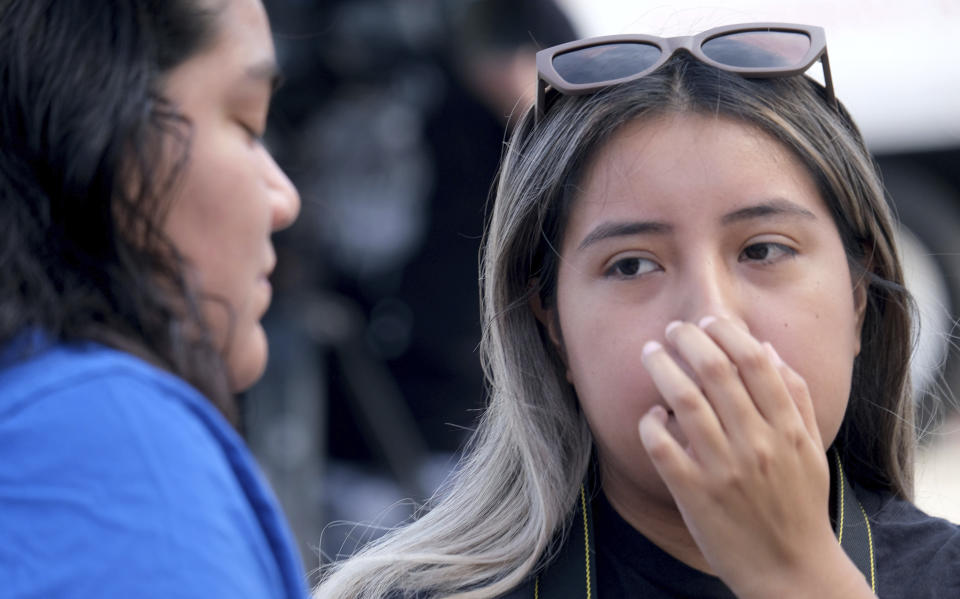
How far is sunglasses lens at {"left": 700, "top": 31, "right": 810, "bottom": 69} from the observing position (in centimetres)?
171

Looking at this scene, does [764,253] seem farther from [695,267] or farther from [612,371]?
[612,371]

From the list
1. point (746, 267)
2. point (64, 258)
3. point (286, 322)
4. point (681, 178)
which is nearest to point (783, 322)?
point (746, 267)

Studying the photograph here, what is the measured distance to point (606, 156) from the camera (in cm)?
167

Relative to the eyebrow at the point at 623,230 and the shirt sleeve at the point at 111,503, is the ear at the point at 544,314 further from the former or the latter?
the shirt sleeve at the point at 111,503

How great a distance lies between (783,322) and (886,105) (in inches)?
152

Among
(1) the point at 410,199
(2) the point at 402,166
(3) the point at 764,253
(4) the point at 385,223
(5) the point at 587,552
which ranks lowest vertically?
(4) the point at 385,223

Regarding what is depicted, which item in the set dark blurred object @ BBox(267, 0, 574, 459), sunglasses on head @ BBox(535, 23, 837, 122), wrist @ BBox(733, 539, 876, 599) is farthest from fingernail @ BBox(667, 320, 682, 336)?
dark blurred object @ BBox(267, 0, 574, 459)

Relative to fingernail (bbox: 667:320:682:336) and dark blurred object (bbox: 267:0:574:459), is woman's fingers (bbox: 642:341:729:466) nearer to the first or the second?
fingernail (bbox: 667:320:682:336)

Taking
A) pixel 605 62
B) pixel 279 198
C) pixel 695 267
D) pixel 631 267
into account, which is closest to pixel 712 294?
pixel 695 267

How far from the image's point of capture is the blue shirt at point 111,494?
2.43ft

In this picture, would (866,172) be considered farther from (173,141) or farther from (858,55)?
(858,55)

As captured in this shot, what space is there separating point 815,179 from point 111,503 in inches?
48.6

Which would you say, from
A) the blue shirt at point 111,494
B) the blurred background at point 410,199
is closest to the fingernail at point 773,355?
the blue shirt at point 111,494

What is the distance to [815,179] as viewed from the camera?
165 centimetres
